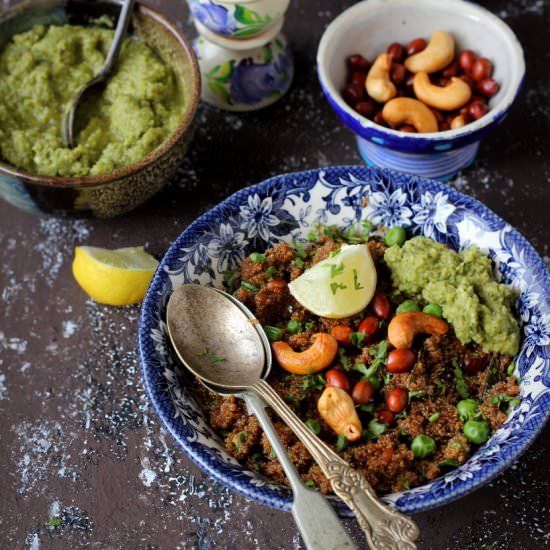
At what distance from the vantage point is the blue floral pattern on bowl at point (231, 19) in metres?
1.93

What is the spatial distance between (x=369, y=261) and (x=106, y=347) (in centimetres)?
71

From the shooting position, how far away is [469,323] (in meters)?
1.50

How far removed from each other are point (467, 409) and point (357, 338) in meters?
0.27

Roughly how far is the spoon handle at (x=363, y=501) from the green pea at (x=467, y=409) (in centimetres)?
30

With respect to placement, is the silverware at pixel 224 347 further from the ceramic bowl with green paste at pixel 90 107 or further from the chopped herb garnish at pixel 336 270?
the ceramic bowl with green paste at pixel 90 107

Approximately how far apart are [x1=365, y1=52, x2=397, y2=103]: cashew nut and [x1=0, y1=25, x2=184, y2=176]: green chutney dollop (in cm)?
52

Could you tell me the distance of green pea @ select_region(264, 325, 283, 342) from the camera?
5.21ft

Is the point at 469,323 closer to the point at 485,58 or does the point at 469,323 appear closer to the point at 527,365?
the point at 527,365

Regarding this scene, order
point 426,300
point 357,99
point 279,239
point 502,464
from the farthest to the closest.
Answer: point 357,99, point 279,239, point 426,300, point 502,464

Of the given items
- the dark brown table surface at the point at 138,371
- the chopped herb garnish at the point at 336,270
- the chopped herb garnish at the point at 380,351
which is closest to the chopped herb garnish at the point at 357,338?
the chopped herb garnish at the point at 380,351

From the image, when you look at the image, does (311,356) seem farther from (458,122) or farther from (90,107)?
(90,107)

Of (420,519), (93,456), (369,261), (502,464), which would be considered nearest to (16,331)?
(93,456)

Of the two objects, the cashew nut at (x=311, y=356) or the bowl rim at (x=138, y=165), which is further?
the bowl rim at (x=138, y=165)

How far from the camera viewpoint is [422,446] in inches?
55.7
